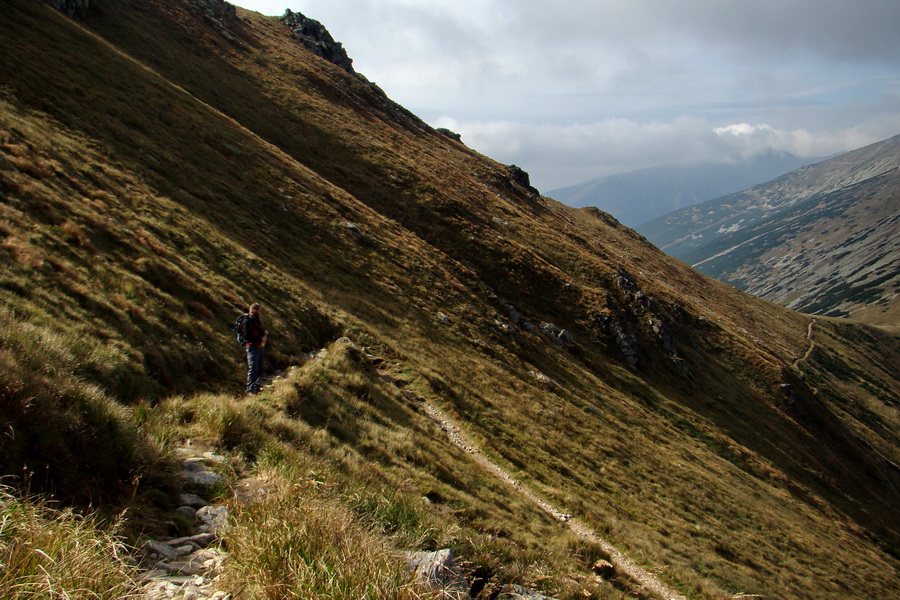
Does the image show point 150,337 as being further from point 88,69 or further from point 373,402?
point 88,69

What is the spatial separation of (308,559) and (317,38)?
4512 inches

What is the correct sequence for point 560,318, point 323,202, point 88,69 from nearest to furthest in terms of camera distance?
1. point 88,69
2. point 323,202
3. point 560,318

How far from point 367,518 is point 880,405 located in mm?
174471

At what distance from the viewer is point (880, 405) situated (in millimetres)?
125938

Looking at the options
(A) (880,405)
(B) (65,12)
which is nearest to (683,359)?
(B) (65,12)

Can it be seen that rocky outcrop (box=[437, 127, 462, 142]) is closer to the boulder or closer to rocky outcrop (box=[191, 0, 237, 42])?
rocky outcrop (box=[191, 0, 237, 42])

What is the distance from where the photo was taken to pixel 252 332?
547 inches

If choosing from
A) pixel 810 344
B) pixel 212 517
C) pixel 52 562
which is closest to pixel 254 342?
pixel 212 517

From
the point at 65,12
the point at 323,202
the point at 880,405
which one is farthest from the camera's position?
the point at 880,405

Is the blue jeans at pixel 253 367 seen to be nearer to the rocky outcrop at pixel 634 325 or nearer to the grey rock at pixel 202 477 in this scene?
the grey rock at pixel 202 477

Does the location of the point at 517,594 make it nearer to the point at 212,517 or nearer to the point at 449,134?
the point at 212,517

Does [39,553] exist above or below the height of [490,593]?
above

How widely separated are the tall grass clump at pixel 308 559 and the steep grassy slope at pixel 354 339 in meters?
2.04

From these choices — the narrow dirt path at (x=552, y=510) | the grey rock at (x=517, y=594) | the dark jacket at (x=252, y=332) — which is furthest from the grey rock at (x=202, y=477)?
the narrow dirt path at (x=552, y=510)
